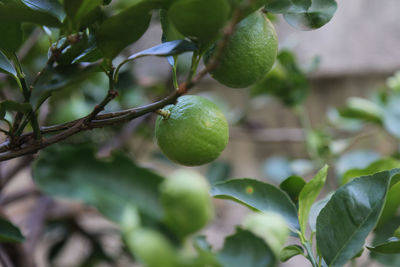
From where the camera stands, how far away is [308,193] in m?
0.53

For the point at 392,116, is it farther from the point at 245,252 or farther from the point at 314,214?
the point at 245,252

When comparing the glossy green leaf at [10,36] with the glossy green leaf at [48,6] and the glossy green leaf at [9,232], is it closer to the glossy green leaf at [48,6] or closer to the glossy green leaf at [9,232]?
the glossy green leaf at [48,6]

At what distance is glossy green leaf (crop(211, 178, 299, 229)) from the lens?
0.54 m

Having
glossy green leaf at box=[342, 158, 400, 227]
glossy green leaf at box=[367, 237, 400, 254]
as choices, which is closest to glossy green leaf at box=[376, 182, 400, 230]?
glossy green leaf at box=[342, 158, 400, 227]

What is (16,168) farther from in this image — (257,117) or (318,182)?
(257,117)

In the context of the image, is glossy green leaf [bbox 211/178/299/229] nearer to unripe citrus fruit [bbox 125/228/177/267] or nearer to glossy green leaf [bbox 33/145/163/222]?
glossy green leaf [bbox 33/145/163/222]

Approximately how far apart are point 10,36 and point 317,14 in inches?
13.5

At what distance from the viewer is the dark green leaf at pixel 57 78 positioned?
15.9 inches

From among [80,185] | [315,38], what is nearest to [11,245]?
[80,185]

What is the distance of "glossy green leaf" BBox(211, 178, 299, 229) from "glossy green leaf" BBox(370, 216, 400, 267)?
0.15 metres

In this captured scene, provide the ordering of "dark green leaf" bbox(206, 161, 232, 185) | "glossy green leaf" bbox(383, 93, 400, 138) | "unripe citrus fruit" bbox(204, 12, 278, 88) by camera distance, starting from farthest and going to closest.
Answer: "dark green leaf" bbox(206, 161, 232, 185), "glossy green leaf" bbox(383, 93, 400, 138), "unripe citrus fruit" bbox(204, 12, 278, 88)

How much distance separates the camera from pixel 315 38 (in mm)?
1954

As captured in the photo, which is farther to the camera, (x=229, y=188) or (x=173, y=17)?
(x=229, y=188)

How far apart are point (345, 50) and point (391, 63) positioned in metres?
0.20
